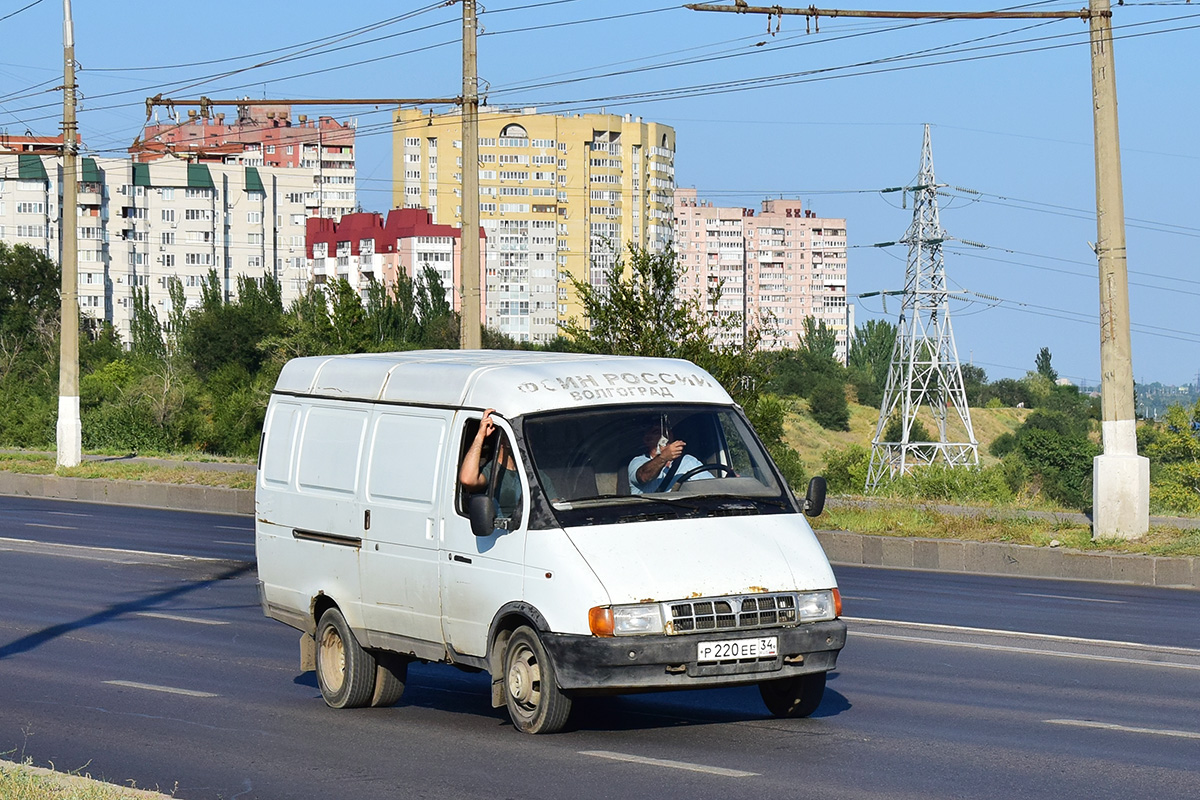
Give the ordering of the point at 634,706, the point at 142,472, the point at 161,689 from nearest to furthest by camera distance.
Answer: the point at 634,706
the point at 161,689
the point at 142,472

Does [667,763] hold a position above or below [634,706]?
above

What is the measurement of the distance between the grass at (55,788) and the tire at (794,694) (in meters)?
3.57

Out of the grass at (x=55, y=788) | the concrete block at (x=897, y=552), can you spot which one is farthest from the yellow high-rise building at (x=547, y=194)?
the grass at (x=55, y=788)

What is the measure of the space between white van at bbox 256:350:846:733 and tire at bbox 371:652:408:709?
16 mm

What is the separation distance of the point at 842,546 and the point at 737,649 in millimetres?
13517

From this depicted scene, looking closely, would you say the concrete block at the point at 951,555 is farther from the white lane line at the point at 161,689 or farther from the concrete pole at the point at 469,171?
the white lane line at the point at 161,689

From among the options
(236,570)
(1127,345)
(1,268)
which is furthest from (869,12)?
(1,268)

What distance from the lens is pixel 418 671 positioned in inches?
445

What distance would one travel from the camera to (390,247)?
148875mm

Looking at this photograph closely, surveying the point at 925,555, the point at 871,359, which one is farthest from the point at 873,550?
the point at 871,359

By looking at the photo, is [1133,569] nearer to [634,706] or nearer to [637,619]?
[634,706]

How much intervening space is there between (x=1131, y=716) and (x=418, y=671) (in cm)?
487

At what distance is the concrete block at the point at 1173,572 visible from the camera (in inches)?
710

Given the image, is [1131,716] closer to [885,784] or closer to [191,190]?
[885,784]
